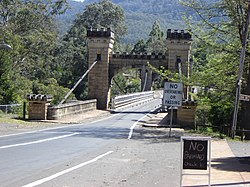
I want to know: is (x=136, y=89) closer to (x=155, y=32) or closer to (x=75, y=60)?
Answer: (x=75, y=60)

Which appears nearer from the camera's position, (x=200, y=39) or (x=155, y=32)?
(x=200, y=39)

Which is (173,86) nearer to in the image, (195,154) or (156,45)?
(195,154)

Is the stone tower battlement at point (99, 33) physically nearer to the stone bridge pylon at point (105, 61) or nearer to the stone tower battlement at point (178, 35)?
the stone bridge pylon at point (105, 61)

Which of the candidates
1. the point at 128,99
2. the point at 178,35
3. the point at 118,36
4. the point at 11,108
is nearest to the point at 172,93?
the point at 11,108

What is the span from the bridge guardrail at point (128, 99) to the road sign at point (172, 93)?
2421 centimetres

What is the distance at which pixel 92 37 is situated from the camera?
46.3 meters

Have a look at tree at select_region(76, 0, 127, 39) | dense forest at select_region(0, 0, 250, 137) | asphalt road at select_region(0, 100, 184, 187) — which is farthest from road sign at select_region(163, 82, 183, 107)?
tree at select_region(76, 0, 127, 39)

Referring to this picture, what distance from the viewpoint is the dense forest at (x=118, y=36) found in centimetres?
2547

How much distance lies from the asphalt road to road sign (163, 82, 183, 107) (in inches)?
104

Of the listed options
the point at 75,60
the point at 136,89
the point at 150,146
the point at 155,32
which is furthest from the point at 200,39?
the point at 155,32

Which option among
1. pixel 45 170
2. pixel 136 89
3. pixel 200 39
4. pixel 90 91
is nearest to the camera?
pixel 45 170

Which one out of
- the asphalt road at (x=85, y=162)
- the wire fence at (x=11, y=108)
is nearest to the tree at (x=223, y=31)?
the asphalt road at (x=85, y=162)

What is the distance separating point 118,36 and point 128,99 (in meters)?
34.4

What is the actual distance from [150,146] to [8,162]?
724 centimetres
